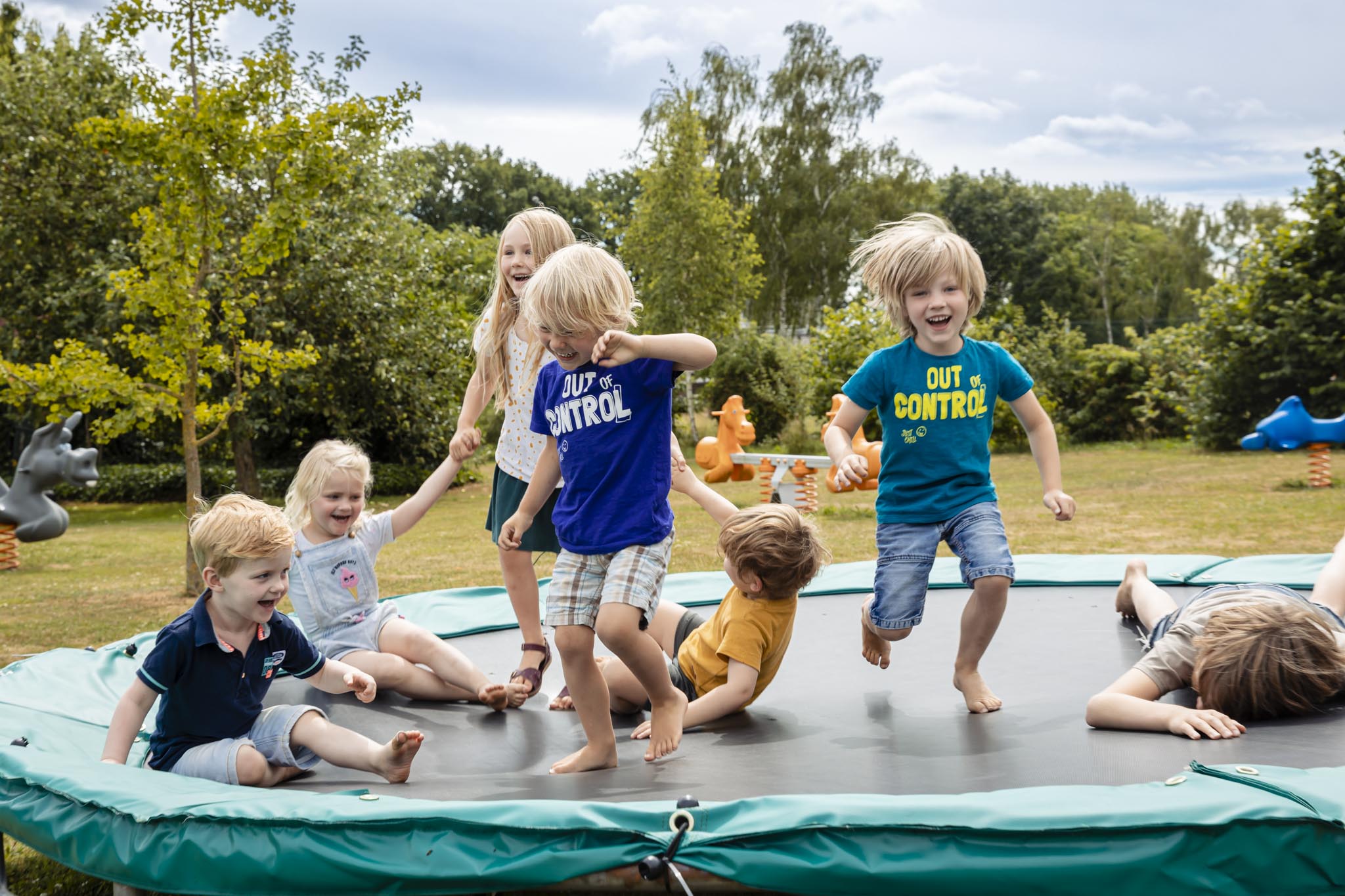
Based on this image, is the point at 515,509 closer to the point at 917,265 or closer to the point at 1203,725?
the point at 917,265

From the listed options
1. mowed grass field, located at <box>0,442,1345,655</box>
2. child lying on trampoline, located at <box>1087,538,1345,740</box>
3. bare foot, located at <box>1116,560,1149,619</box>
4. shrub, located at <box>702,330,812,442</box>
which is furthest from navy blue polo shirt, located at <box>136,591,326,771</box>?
shrub, located at <box>702,330,812,442</box>

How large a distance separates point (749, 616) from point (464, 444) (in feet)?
2.84

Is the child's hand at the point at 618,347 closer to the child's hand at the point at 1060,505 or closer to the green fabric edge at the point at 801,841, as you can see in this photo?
the green fabric edge at the point at 801,841

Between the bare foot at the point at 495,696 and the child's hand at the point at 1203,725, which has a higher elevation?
the child's hand at the point at 1203,725

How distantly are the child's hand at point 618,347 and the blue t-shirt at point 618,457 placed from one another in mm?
106

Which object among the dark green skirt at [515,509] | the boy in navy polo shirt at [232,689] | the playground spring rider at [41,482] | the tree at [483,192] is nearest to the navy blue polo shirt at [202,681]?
the boy in navy polo shirt at [232,689]

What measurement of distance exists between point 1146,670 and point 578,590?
117 cm

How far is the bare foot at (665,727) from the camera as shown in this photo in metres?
2.12

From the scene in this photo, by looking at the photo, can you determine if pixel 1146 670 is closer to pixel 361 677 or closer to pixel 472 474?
pixel 361 677

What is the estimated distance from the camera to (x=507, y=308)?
2984 mm

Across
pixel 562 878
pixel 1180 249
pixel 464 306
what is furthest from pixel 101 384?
pixel 1180 249

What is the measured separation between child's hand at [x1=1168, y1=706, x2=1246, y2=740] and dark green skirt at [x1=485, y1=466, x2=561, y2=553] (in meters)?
1.44

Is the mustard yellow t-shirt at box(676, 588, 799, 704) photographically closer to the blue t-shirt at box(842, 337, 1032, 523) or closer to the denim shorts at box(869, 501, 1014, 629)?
the denim shorts at box(869, 501, 1014, 629)

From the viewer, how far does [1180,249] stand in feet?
104
